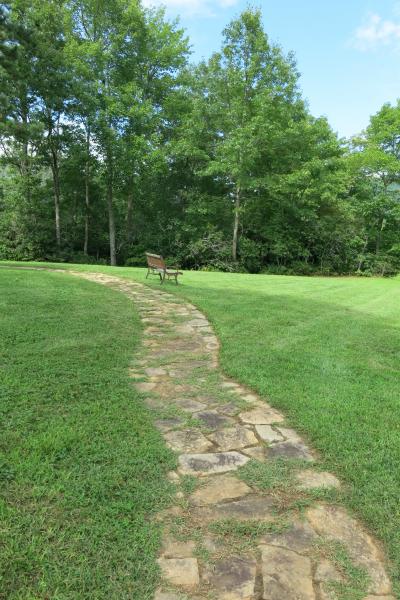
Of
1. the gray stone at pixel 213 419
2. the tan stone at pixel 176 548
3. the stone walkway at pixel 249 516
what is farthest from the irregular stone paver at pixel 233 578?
the gray stone at pixel 213 419

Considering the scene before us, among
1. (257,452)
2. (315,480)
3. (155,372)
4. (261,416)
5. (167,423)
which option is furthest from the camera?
(155,372)

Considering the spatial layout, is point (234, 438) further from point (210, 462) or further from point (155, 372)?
point (155, 372)

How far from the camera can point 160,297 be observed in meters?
7.93

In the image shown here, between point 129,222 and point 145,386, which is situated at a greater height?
point 129,222

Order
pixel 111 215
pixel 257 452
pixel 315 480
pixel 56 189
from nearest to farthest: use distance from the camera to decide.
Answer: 1. pixel 315 480
2. pixel 257 452
3. pixel 56 189
4. pixel 111 215

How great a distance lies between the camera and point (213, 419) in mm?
2965

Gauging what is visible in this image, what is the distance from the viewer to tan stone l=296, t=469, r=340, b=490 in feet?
7.24

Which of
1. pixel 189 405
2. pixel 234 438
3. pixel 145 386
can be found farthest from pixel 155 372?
pixel 234 438

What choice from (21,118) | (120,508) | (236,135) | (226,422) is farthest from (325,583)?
(21,118)

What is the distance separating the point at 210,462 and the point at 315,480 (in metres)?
0.66

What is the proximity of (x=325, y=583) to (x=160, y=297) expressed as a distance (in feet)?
21.8

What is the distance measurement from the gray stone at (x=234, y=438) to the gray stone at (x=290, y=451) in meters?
0.16

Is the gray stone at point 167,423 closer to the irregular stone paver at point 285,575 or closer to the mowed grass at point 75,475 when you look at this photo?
the mowed grass at point 75,475

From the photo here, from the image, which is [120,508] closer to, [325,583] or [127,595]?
[127,595]
